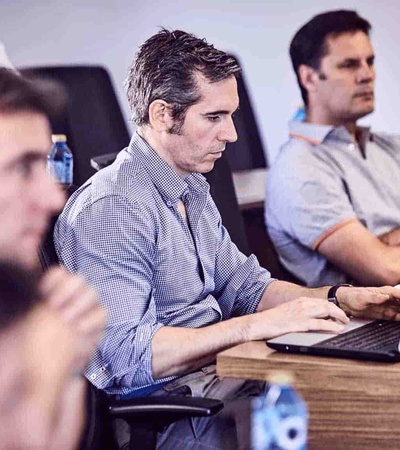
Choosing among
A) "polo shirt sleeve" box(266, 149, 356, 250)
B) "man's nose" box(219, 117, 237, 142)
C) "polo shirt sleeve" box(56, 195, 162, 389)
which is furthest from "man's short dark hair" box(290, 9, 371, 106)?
"polo shirt sleeve" box(56, 195, 162, 389)

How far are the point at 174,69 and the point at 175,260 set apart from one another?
311mm

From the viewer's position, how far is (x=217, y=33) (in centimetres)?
400

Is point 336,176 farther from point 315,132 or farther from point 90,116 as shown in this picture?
point 90,116

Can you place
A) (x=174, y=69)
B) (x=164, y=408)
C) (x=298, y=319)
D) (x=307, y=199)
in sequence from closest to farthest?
1. (x=164, y=408)
2. (x=298, y=319)
3. (x=174, y=69)
4. (x=307, y=199)

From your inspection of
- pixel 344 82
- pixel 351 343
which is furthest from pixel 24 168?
pixel 344 82

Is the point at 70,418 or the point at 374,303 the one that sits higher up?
the point at 70,418

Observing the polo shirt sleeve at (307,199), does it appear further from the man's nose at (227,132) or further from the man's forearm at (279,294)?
the man's nose at (227,132)

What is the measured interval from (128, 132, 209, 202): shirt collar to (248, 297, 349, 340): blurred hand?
0.26 metres

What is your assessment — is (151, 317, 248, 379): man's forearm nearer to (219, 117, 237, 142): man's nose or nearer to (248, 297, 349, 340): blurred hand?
(248, 297, 349, 340): blurred hand

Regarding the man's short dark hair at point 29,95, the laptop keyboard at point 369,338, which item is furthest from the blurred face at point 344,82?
the man's short dark hair at point 29,95

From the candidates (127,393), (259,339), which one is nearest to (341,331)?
(259,339)

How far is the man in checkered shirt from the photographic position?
4.26ft

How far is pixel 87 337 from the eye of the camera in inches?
14.1

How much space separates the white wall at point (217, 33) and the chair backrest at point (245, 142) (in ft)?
1.81
